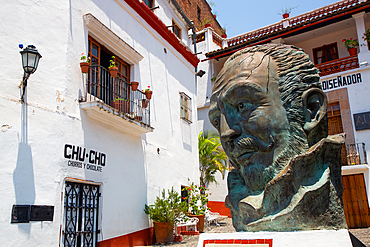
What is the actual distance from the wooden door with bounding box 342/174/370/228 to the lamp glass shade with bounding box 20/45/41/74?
37.6ft

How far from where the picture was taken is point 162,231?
29.1ft

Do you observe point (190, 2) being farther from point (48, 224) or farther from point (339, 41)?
point (48, 224)

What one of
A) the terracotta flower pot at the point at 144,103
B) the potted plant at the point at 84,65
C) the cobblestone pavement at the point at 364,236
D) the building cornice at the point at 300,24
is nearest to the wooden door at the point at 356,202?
the cobblestone pavement at the point at 364,236

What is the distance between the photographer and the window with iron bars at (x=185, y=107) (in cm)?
1219

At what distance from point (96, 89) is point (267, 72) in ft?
19.2

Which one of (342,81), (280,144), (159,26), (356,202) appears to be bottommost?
(356,202)

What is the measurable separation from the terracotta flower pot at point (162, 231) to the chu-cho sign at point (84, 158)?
2599 mm

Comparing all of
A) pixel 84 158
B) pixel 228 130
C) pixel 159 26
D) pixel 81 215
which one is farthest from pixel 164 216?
pixel 228 130

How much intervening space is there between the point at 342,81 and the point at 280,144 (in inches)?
482

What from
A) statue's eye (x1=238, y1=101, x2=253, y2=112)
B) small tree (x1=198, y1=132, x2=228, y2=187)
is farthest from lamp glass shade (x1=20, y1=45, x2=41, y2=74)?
small tree (x1=198, y1=132, x2=228, y2=187)

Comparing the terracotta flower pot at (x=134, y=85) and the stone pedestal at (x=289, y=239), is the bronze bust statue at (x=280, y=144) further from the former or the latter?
the terracotta flower pot at (x=134, y=85)

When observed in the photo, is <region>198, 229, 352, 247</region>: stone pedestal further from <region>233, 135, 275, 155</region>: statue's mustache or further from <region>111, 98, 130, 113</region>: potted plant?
<region>111, 98, 130, 113</region>: potted plant

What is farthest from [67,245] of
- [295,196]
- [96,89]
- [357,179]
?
[357,179]

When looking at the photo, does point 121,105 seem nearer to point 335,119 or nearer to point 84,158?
point 84,158
